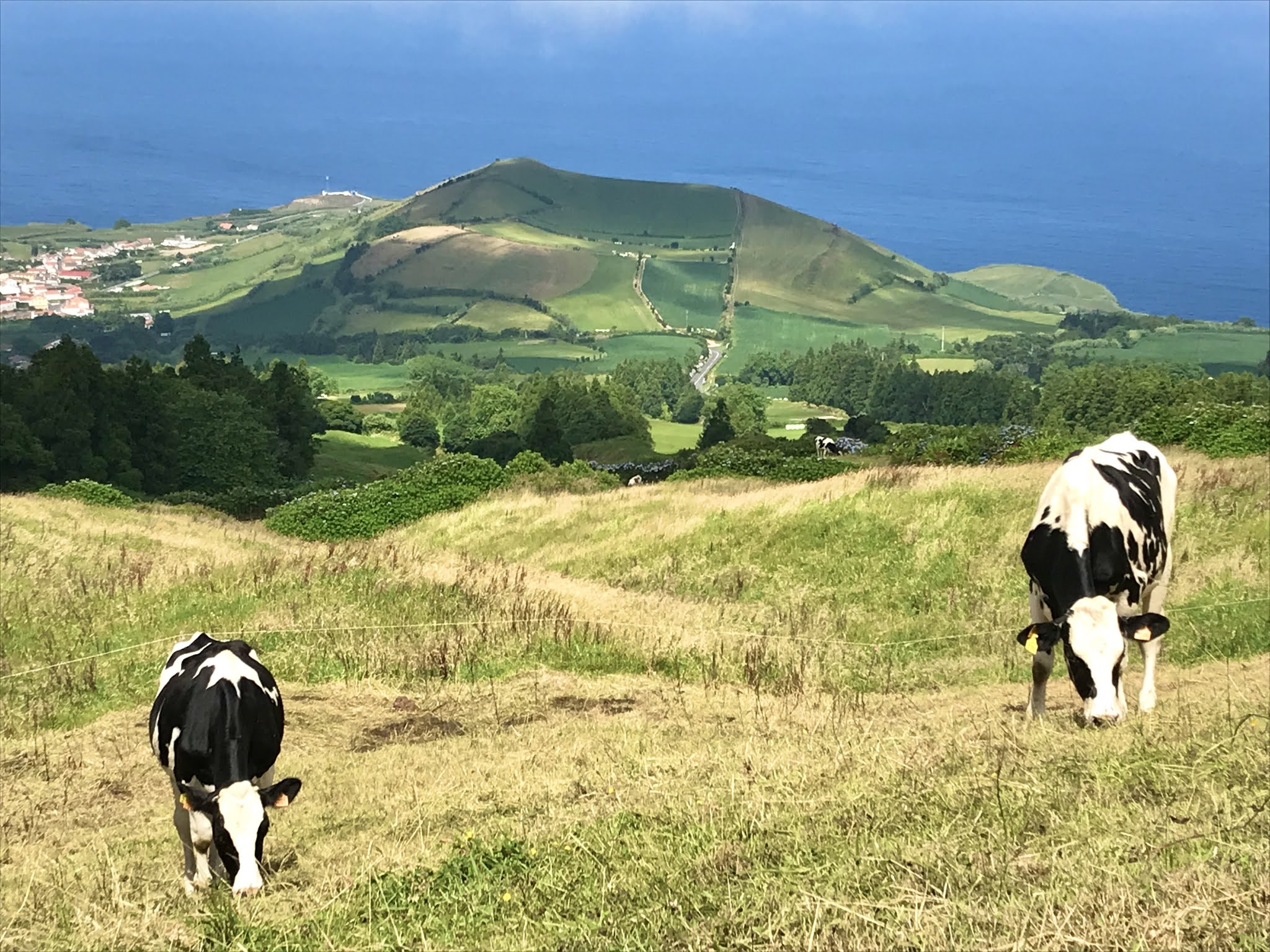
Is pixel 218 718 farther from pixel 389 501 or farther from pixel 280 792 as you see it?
pixel 389 501

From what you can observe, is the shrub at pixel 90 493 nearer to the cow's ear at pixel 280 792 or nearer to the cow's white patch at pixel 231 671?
the cow's white patch at pixel 231 671

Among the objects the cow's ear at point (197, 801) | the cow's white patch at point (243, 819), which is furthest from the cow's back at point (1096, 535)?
the cow's ear at point (197, 801)

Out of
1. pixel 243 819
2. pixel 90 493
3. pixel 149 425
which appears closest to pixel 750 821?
pixel 243 819

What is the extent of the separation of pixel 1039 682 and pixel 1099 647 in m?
0.90

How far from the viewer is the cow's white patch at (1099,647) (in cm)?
1096

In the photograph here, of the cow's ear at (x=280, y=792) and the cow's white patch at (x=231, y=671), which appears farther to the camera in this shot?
the cow's white patch at (x=231, y=671)

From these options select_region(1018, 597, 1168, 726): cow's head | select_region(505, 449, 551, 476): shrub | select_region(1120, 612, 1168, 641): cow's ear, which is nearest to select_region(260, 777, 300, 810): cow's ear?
select_region(1018, 597, 1168, 726): cow's head

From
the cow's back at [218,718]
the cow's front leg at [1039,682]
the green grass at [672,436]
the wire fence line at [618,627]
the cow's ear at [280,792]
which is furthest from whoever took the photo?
the green grass at [672,436]

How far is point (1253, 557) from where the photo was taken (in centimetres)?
2048

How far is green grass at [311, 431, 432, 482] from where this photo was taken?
79.1 m

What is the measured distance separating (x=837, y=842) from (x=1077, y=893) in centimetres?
166

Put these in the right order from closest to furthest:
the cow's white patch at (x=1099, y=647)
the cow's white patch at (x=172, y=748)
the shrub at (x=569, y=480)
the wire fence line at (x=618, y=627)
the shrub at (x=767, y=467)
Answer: the cow's white patch at (x=172, y=748), the cow's white patch at (x=1099, y=647), the wire fence line at (x=618, y=627), the shrub at (x=767, y=467), the shrub at (x=569, y=480)

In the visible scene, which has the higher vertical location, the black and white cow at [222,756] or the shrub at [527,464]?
the black and white cow at [222,756]

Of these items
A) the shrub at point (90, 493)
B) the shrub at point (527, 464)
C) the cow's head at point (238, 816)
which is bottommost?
the shrub at point (90, 493)
